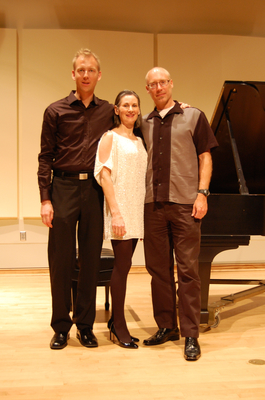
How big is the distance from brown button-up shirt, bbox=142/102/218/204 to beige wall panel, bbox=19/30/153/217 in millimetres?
3146

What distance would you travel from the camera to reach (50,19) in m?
5.39

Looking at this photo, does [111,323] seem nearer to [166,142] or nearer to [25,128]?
[166,142]

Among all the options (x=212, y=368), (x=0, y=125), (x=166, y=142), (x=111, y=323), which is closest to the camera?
(x=212, y=368)

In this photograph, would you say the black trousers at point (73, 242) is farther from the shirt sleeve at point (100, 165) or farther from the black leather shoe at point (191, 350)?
the black leather shoe at point (191, 350)

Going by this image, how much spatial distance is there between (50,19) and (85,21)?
44 cm

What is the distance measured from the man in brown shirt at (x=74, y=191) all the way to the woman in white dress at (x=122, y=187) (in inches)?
3.7

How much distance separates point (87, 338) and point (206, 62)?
4189mm

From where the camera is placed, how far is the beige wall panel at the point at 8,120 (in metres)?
5.23

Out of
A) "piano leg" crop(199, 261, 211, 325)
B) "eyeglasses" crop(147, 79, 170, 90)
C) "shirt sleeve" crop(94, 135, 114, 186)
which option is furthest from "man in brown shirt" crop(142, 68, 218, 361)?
"piano leg" crop(199, 261, 211, 325)

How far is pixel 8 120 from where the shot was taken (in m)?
5.25

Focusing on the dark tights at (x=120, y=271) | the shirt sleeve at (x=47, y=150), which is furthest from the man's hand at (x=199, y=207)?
the shirt sleeve at (x=47, y=150)

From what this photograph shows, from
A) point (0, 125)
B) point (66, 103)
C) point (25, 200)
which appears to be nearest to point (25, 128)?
point (0, 125)

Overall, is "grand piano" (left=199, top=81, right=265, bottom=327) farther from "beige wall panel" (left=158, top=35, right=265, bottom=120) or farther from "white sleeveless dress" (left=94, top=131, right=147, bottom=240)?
"beige wall panel" (left=158, top=35, right=265, bottom=120)

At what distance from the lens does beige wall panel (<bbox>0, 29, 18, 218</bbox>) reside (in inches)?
206
